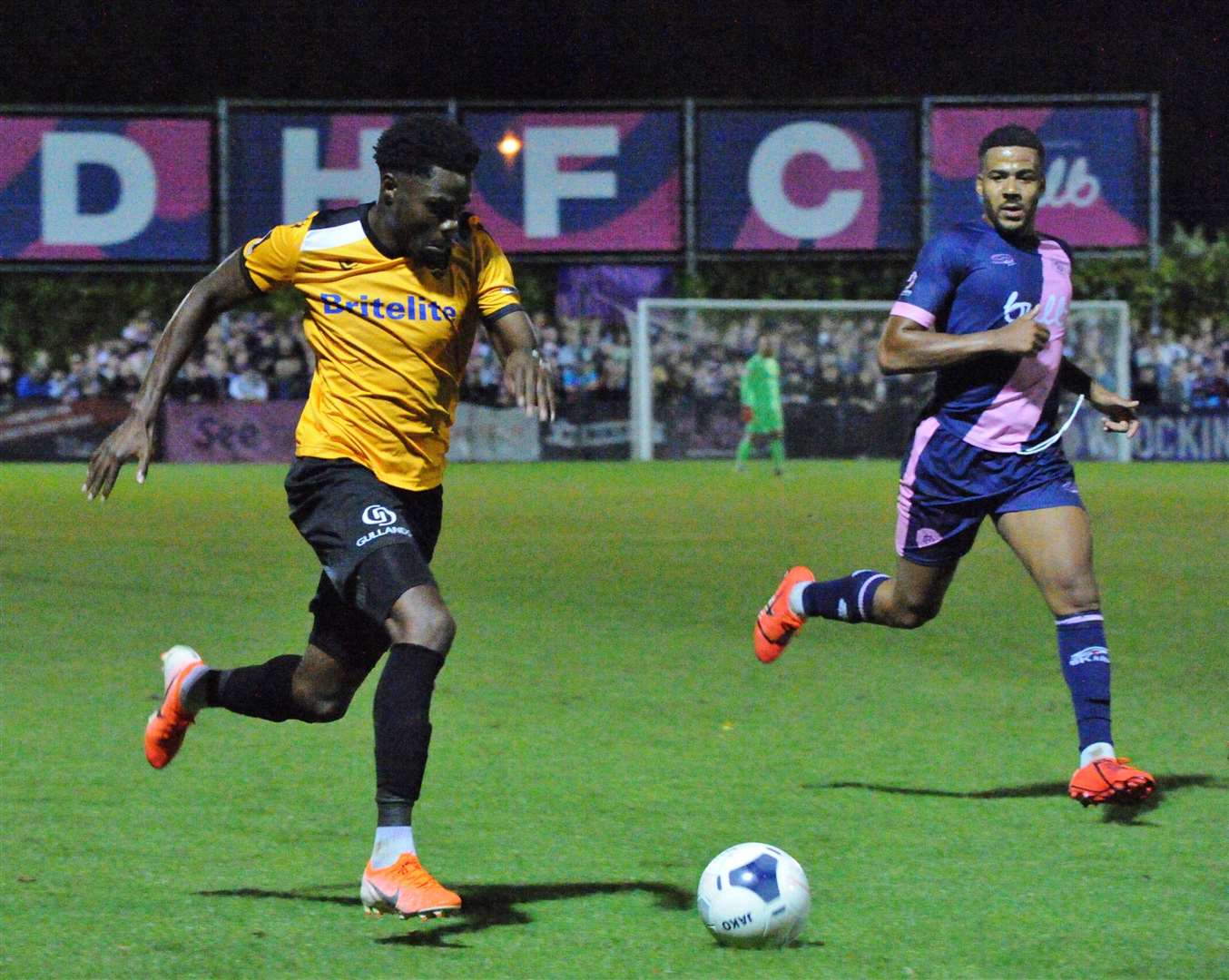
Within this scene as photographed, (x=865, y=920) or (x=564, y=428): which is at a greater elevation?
(x=564, y=428)

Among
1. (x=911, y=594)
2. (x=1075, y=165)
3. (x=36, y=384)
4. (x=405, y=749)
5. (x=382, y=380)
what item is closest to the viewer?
(x=405, y=749)

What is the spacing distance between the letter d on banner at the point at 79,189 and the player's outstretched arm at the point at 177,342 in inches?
1101

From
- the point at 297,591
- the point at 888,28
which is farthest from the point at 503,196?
the point at 888,28

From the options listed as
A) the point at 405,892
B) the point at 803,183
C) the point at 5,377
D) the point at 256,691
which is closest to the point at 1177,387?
the point at 803,183

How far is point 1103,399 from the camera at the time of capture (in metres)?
6.83

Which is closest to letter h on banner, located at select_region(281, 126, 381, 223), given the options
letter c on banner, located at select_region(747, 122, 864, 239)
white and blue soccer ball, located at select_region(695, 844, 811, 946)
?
letter c on banner, located at select_region(747, 122, 864, 239)

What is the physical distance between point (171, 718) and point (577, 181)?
26703 millimetres

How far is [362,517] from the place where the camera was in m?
5.04

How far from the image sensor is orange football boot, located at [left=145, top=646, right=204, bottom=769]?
594cm

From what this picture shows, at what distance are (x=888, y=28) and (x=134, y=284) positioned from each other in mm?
22826

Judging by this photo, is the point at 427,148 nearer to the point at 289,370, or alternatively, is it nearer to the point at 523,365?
the point at 523,365

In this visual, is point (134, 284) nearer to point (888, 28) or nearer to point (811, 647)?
point (888, 28)

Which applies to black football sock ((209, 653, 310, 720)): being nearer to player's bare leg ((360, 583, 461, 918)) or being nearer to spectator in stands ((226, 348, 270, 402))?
player's bare leg ((360, 583, 461, 918))

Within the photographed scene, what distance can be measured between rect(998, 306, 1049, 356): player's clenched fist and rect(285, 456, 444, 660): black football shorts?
6.14ft
